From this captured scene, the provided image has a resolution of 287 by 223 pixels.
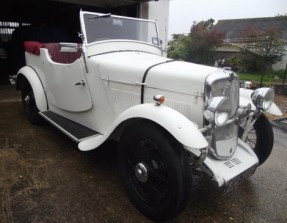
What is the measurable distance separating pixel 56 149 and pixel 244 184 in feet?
7.67

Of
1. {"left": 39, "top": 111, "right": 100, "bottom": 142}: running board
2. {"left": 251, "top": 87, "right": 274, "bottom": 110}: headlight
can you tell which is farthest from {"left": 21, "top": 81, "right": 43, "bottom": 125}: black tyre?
{"left": 251, "top": 87, "right": 274, "bottom": 110}: headlight

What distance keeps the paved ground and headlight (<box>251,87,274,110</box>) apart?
89cm

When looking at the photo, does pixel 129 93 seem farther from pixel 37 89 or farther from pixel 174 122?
pixel 37 89

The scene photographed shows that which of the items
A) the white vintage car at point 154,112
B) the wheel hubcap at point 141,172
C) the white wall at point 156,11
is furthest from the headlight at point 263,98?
the white wall at point 156,11

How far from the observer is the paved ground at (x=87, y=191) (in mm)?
2324

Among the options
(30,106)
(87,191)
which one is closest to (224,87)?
(87,191)

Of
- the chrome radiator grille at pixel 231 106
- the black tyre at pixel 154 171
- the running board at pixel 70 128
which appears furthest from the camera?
the running board at pixel 70 128

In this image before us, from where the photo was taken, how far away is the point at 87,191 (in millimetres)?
2627

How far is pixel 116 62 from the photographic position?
111 inches

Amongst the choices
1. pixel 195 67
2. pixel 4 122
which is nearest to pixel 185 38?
pixel 4 122

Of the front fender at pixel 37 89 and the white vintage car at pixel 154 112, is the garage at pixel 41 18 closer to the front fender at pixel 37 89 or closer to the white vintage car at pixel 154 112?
the front fender at pixel 37 89

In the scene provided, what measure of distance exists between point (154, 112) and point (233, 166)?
88 centimetres

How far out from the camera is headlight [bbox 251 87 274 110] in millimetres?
2621

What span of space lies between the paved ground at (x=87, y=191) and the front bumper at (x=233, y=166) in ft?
1.15
